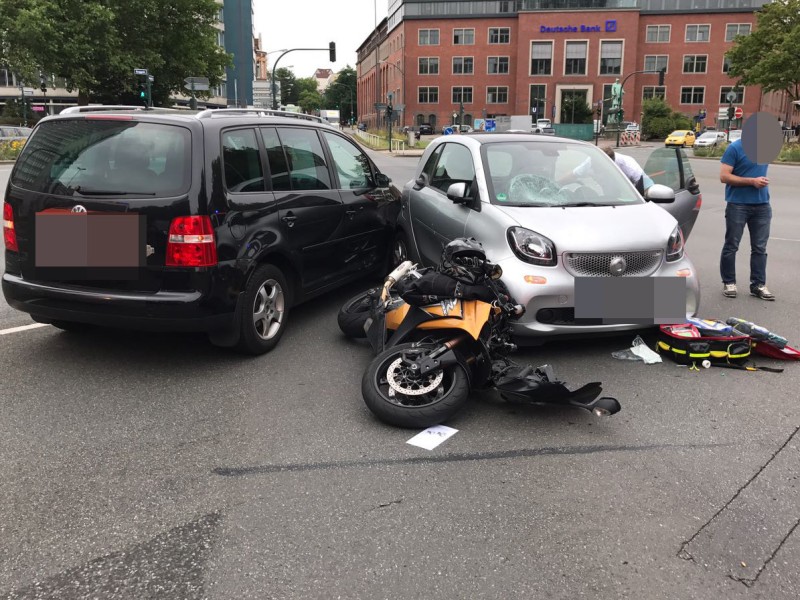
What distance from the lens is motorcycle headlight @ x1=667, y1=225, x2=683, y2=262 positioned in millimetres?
5363

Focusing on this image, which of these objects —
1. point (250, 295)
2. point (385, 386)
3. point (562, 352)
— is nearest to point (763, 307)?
point (562, 352)

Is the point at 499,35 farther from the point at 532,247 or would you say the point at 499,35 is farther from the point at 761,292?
the point at 532,247

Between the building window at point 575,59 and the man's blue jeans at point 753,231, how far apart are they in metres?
90.3

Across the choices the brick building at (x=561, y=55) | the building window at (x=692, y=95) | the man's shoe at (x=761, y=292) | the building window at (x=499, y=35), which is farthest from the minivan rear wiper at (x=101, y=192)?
the building window at (x=692, y=95)

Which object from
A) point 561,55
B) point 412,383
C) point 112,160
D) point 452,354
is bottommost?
point 412,383

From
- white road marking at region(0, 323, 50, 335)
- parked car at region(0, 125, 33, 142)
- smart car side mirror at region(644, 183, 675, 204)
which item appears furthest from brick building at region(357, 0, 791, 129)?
white road marking at region(0, 323, 50, 335)

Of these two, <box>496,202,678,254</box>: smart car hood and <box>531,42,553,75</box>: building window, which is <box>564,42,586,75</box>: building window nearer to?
<box>531,42,553,75</box>: building window

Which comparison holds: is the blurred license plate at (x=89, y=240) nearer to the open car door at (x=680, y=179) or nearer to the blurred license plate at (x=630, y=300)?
the blurred license plate at (x=630, y=300)

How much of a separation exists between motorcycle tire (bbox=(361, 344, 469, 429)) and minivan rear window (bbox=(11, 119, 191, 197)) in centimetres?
173

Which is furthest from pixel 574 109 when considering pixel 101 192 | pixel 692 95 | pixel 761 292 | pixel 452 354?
pixel 452 354

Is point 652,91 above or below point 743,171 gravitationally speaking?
above

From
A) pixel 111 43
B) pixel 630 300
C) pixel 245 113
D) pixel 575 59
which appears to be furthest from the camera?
pixel 575 59

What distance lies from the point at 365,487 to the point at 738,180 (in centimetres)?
546

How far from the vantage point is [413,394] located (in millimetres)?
4027
